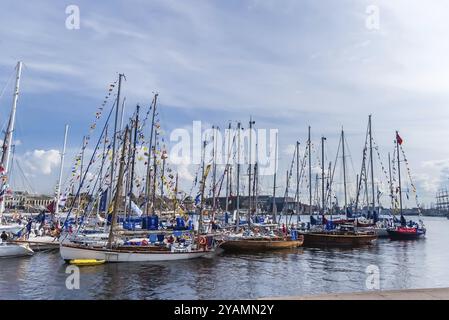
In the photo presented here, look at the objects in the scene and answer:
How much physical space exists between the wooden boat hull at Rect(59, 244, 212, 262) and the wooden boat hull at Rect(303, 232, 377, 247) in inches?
1056

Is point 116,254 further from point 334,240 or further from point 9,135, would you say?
point 334,240

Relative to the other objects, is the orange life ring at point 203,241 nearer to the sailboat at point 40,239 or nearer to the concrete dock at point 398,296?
the sailboat at point 40,239

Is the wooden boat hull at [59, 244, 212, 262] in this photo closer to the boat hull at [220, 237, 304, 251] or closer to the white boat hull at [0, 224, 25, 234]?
the boat hull at [220, 237, 304, 251]

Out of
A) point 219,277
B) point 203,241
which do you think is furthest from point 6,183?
point 219,277

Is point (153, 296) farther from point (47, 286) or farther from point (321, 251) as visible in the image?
point (321, 251)

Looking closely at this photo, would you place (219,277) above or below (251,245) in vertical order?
below

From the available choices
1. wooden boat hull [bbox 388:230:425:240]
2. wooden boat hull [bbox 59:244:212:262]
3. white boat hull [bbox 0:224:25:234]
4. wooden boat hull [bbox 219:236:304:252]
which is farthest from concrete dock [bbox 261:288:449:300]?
wooden boat hull [bbox 388:230:425:240]

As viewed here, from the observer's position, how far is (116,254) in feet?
108

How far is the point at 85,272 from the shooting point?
2881cm

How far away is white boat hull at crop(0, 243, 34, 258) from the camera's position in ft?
112

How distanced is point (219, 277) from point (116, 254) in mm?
10488
